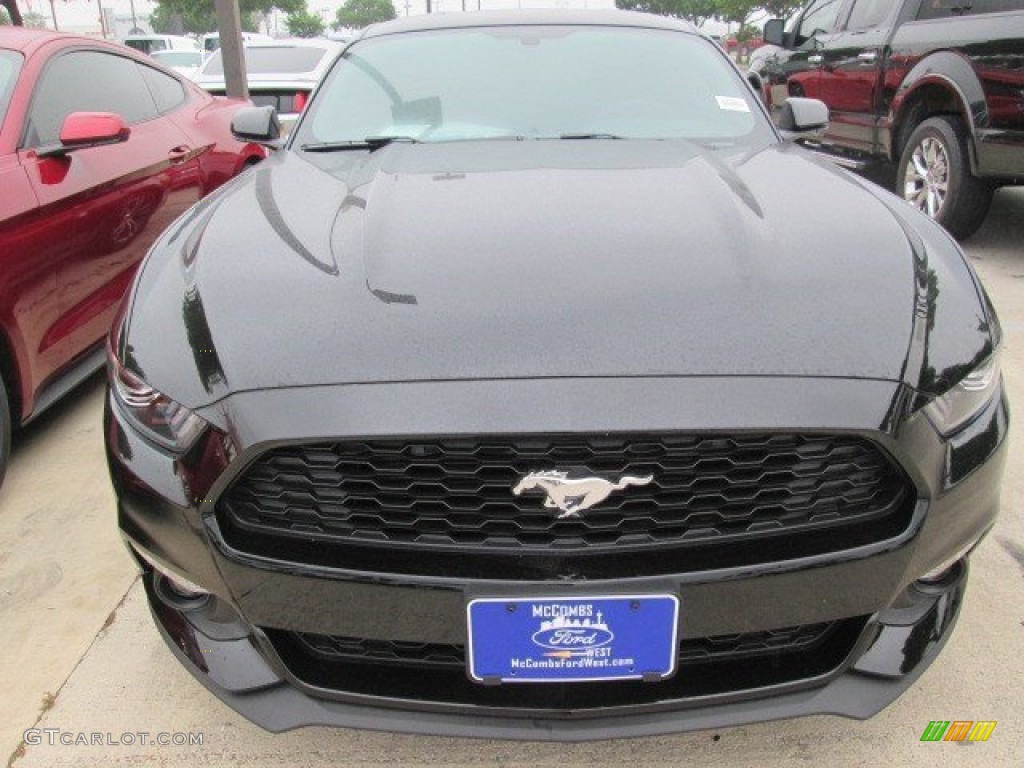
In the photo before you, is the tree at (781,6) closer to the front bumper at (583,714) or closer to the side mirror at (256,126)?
the side mirror at (256,126)

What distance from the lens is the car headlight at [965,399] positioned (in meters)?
1.48

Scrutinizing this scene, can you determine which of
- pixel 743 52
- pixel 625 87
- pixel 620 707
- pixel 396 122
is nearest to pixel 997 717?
pixel 620 707

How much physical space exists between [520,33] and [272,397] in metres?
1.96

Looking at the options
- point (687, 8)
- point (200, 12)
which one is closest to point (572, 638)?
point (200, 12)

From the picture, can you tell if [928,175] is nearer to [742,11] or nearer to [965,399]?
[965,399]

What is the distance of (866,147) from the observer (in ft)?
20.6

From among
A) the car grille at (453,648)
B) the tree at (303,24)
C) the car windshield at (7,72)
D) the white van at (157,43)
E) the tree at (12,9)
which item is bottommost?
the tree at (303,24)

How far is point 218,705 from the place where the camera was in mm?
1924

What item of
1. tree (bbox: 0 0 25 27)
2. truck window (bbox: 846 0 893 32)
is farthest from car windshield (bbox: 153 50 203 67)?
truck window (bbox: 846 0 893 32)

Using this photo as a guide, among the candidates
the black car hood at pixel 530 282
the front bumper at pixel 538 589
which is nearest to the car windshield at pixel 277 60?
the black car hood at pixel 530 282

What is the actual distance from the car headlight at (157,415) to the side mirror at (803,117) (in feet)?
7.10

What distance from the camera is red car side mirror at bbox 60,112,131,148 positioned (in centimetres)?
305

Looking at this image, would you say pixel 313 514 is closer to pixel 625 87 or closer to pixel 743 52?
pixel 625 87

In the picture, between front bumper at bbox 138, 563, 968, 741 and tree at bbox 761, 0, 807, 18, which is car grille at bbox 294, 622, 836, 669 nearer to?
front bumper at bbox 138, 563, 968, 741
